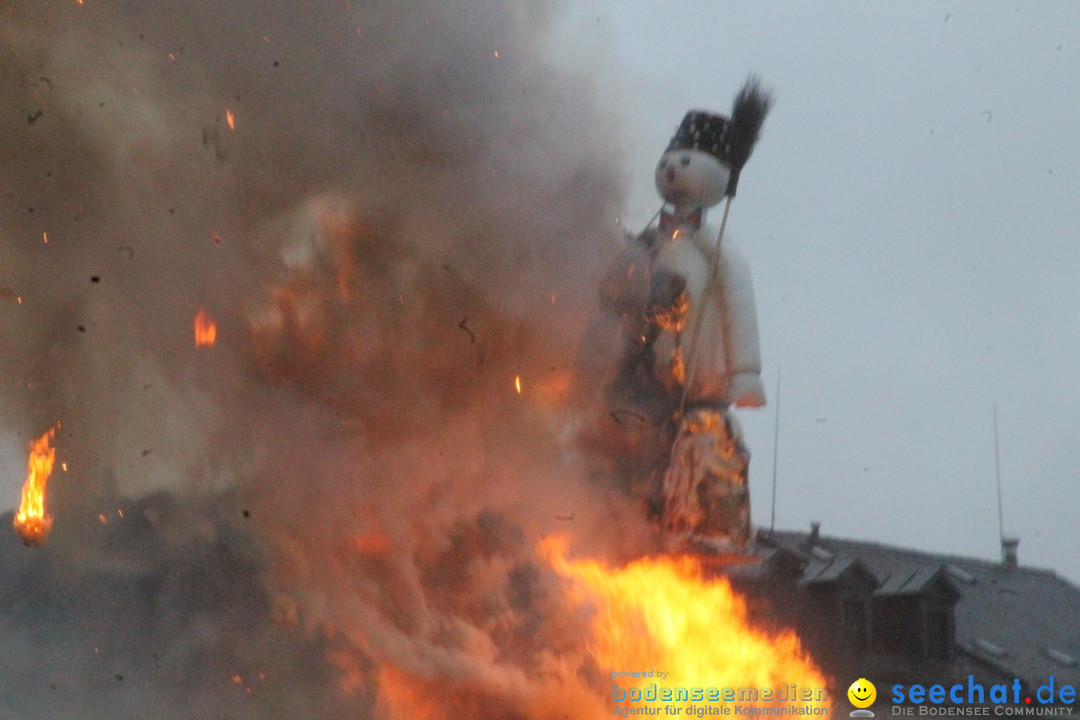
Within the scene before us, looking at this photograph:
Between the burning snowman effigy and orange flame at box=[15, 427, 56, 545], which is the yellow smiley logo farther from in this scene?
orange flame at box=[15, 427, 56, 545]

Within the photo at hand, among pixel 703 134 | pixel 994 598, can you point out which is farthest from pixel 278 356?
pixel 994 598

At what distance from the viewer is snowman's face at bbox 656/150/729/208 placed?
7.10 m

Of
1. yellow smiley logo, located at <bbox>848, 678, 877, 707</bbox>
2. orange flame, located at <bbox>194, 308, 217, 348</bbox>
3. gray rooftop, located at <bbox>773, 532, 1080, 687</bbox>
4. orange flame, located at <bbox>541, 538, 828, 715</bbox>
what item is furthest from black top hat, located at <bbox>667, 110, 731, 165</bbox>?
yellow smiley logo, located at <bbox>848, 678, 877, 707</bbox>

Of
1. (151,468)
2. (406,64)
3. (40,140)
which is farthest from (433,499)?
(40,140)

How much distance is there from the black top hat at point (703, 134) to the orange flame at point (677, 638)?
9.68 feet

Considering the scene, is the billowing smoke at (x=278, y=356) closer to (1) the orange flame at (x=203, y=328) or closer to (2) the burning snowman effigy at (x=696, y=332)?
(1) the orange flame at (x=203, y=328)

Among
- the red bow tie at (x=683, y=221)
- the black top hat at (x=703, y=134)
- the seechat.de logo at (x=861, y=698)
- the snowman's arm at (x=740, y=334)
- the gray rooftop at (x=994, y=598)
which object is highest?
the black top hat at (x=703, y=134)

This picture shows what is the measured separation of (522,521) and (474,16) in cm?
337

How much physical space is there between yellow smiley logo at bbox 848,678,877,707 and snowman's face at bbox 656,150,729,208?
367 centimetres

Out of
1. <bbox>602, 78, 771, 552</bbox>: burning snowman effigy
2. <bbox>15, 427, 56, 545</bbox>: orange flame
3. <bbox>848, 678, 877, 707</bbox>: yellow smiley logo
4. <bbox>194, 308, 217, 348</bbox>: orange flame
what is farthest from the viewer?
<bbox>848, 678, 877, 707</bbox>: yellow smiley logo

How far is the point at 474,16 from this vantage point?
6457 millimetres

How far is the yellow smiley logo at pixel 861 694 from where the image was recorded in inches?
277

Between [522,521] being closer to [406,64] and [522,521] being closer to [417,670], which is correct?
[417,670]

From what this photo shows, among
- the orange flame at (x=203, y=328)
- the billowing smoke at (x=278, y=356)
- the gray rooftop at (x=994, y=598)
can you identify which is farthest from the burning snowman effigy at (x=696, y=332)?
the orange flame at (x=203, y=328)
